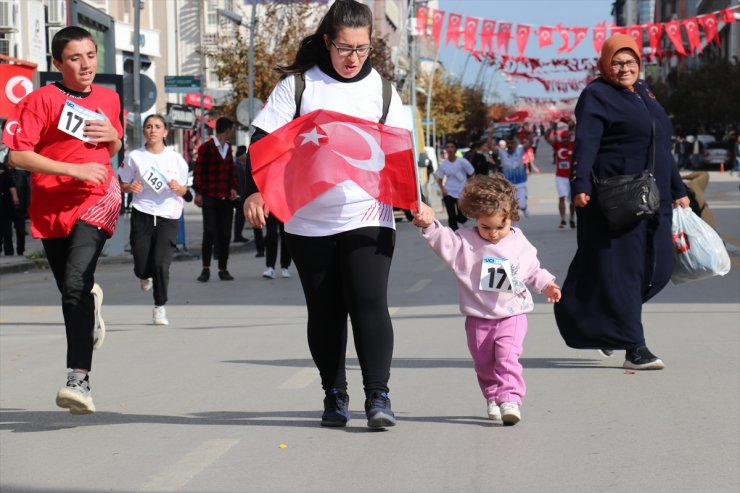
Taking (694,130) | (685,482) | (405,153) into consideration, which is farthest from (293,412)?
(694,130)

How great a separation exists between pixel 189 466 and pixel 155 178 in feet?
22.7

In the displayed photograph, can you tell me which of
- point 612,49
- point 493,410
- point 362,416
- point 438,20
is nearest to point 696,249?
point 612,49

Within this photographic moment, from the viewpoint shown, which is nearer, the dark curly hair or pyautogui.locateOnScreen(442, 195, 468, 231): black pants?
the dark curly hair

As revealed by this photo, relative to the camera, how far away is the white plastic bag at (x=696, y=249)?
915 cm

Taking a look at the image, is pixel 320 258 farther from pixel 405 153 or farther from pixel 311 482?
pixel 311 482

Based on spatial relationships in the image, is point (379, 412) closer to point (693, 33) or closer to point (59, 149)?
point (59, 149)

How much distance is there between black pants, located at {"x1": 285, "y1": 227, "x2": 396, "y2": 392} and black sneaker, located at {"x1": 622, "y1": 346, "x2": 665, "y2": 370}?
2.57m

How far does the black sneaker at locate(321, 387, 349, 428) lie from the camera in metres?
6.86

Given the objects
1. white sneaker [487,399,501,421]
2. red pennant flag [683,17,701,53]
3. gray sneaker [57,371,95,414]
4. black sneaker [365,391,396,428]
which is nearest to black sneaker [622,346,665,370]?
white sneaker [487,399,501,421]

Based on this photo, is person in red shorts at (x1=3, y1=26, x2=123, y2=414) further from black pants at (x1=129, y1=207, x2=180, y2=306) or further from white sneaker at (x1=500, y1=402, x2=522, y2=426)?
black pants at (x1=129, y1=207, x2=180, y2=306)

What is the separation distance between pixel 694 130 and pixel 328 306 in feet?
290

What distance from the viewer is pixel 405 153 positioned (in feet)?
21.8

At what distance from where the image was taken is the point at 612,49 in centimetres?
864

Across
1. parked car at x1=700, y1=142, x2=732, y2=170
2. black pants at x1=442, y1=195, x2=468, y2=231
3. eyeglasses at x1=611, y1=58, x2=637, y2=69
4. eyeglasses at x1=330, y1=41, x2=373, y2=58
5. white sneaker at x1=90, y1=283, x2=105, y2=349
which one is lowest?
parked car at x1=700, y1=142, x2=732, y2=170
